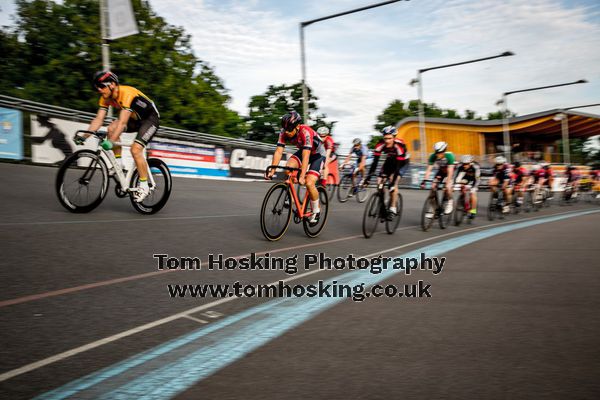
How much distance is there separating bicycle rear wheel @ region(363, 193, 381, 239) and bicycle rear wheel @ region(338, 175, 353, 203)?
667 centimetres

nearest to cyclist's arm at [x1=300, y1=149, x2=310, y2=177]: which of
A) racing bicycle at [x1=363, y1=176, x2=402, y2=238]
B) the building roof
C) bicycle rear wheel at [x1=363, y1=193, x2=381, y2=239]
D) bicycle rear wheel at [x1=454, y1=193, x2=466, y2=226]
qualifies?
bicycle rear wheel at [x1=363, y1=193, x2=381, y2=239]

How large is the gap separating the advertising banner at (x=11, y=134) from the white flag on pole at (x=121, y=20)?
4107 mm

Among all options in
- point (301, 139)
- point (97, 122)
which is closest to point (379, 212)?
point (301, 139)

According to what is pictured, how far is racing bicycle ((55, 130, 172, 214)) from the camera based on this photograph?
7051 millimetres

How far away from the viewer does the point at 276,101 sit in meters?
56.7

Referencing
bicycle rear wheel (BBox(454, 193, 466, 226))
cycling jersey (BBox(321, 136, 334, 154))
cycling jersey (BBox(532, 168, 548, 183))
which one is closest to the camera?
bicycle rear wheel (BBox(454, 193, 466, 226))

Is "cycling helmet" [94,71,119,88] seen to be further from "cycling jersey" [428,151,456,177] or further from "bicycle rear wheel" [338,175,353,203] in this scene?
"bicycle rear wheel" [338,175,353,203]

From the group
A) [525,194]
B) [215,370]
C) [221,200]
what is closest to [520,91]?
[525,194]

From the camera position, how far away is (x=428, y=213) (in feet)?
36.7

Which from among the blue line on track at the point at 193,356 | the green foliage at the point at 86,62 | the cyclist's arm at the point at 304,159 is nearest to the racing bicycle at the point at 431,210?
the cyclist's arm at the point at 304,159

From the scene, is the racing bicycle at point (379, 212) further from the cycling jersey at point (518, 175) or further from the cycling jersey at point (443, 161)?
the cycling jersey at point (518, 175)

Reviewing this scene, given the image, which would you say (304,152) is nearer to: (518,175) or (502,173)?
(502,173)

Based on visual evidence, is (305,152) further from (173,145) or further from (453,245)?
(173,145)

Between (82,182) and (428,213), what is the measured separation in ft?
23.9
